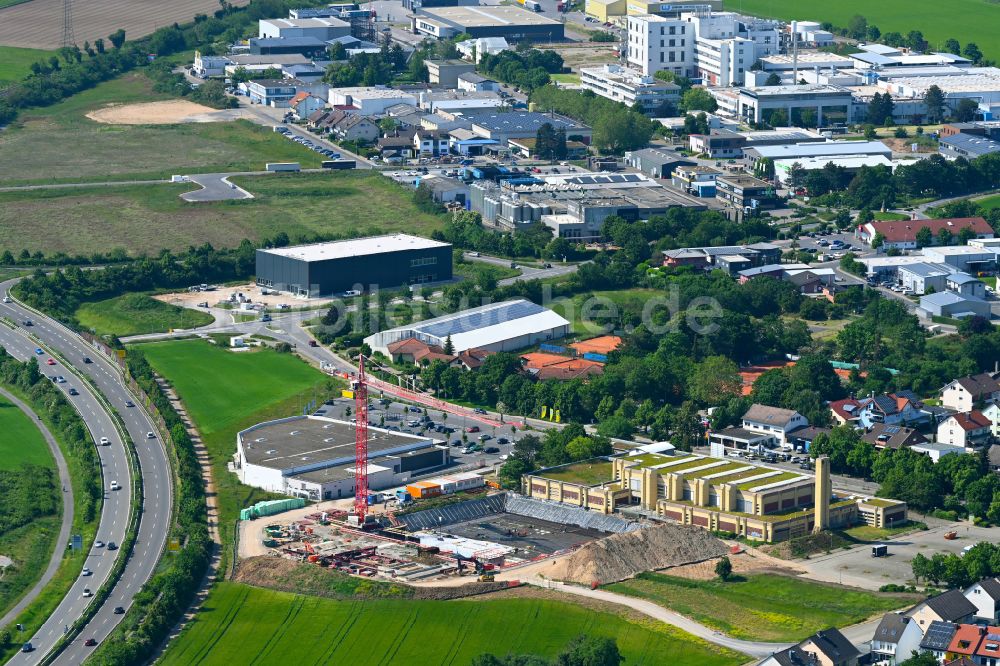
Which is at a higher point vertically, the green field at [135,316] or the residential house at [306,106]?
the residential house at [306,106]

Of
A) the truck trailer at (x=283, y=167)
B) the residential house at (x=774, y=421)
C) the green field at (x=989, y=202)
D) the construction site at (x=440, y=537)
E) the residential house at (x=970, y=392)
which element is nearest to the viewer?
the construction site at (x=440, y=537)

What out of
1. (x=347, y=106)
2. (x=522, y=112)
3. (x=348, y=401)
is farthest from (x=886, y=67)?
(x=348, y=401)

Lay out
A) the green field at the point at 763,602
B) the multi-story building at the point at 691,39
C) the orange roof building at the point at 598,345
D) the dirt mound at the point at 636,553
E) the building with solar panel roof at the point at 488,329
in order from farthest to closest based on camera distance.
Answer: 1. the multi-story building at the point at 691,39
2. the building with solar panel roof at the point at 488,329
3. the orange roof building at the point at 598,345
4. the dirt mound at the point at 636,553
5. the green field at the point at 763,602

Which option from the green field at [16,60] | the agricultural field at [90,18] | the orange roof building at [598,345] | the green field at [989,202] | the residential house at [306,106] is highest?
the agricultural field at [90,18]

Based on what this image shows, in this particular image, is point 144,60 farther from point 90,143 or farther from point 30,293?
point 30,293

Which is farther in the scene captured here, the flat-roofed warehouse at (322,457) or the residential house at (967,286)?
the residential house at (967,286)

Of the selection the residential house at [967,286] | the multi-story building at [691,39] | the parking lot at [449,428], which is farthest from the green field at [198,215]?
the multi-story building at [691,39]

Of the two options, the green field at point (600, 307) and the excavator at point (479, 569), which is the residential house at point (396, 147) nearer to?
the green field at point (600, 307)
